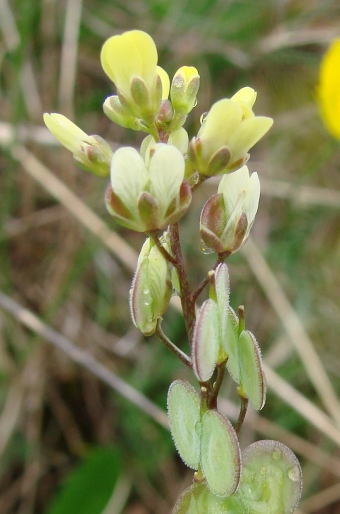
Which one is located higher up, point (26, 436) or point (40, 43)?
point (40, 43)

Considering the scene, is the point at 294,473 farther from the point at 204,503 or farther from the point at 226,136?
the point at 226,136

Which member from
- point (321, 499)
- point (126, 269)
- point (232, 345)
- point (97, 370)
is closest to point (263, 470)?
point (232, 345)

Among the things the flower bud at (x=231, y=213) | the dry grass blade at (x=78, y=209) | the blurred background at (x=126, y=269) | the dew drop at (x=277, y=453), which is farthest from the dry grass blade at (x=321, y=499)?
the flower bud at (x=231, y=213)

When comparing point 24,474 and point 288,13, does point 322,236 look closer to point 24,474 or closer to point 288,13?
point 288,13

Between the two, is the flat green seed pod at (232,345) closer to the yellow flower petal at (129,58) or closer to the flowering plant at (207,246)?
the flowering plant at (207,246)

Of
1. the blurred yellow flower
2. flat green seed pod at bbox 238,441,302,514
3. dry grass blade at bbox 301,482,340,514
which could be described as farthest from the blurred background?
flat green seed pod at bbox 238,441,302,514

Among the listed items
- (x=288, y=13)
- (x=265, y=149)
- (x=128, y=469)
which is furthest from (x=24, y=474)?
(x=288, y=13)
